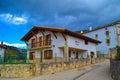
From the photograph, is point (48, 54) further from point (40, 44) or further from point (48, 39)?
point (40, 44)

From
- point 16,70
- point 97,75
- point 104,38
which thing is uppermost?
point 104,38

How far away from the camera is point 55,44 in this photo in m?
28.1

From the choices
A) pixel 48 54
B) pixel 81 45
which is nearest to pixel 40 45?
pixel 48 54

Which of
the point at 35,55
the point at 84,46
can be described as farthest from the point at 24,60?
the point at 84,46

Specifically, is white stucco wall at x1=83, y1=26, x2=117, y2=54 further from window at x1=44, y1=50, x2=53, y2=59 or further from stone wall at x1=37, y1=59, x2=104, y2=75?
stone wall at x1=37, y1=59, x2=104, y2=75

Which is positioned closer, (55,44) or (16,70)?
(16,70)

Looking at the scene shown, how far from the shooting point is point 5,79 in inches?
755

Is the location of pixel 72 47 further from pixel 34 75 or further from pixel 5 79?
pixel 5 79

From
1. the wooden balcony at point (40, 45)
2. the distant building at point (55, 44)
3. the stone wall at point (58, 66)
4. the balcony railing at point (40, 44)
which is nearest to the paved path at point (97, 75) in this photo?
the stone wall at point (58, 66)

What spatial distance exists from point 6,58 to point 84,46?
48.1 ft

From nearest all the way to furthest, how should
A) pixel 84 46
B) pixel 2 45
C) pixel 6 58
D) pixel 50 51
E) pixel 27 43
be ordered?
pixel 6 58
pixel 50 51
pixel 84 46
pixel 27 43
pixel 2 45

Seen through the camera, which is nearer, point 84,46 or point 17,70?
point 17,70

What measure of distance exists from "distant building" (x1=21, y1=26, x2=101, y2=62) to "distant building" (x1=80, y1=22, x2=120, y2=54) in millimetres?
12180

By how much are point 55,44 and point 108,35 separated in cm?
2310
